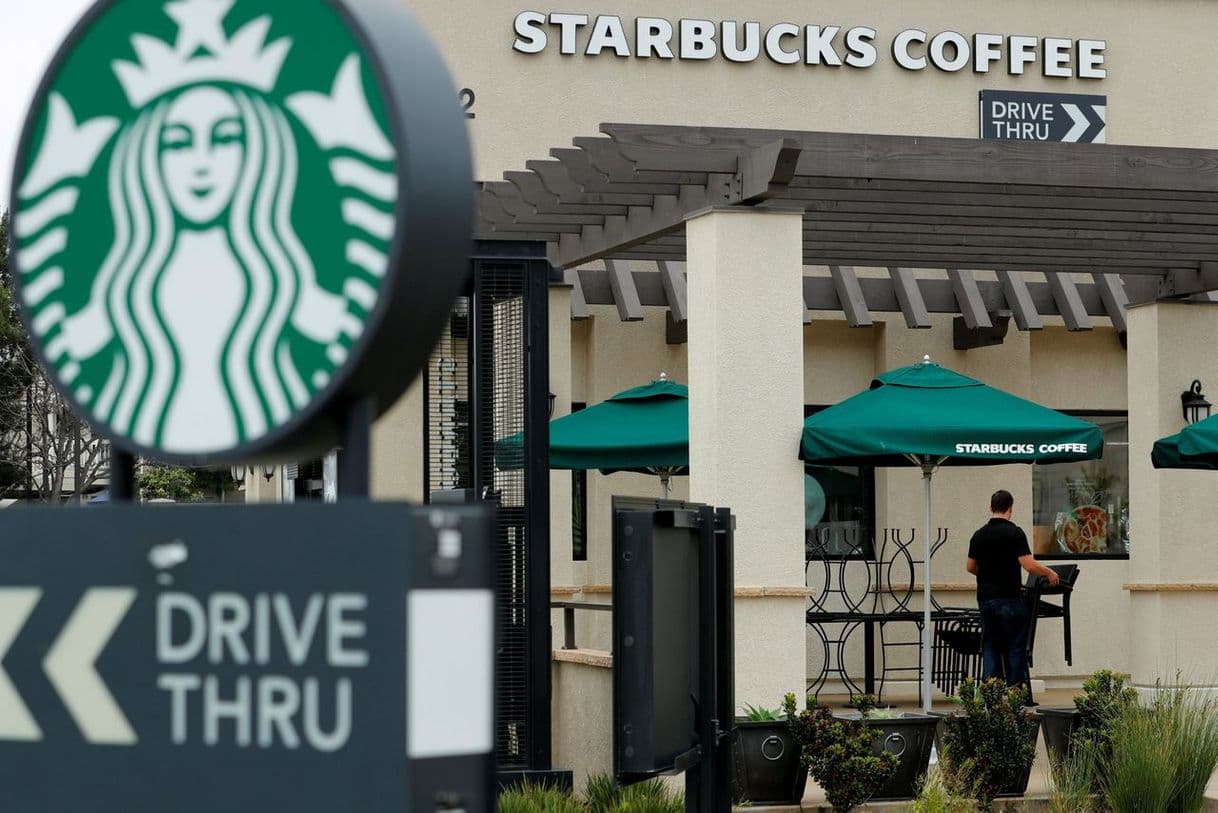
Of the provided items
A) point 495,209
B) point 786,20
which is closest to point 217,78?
point 495,209

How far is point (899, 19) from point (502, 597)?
10.9 m

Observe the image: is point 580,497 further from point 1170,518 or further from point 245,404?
point 245,404

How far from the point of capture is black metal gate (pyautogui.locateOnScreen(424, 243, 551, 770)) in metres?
9.55

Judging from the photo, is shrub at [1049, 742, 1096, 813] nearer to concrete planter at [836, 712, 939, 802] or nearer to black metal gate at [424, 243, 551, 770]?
concrete planter at [836, 712, 939, 802]

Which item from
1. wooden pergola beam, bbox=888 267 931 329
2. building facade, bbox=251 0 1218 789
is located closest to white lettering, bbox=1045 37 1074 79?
building facade, bbox=251 0 1218 789

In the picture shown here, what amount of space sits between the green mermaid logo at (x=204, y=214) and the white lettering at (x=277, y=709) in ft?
1.15

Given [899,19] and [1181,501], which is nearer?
[1181,501]

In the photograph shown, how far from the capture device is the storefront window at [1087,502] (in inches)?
730

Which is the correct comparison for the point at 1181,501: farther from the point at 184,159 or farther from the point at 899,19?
the point at 184,159

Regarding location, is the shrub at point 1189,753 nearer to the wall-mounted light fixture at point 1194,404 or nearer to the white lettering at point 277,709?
the wall-mounted light fixture at point 1194,404

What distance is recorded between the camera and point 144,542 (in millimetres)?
2621

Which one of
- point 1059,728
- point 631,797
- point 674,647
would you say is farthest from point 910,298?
point 674,647

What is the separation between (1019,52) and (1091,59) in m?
0.81

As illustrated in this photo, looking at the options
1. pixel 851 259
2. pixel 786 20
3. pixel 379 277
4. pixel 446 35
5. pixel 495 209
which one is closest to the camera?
pixel 379 277
